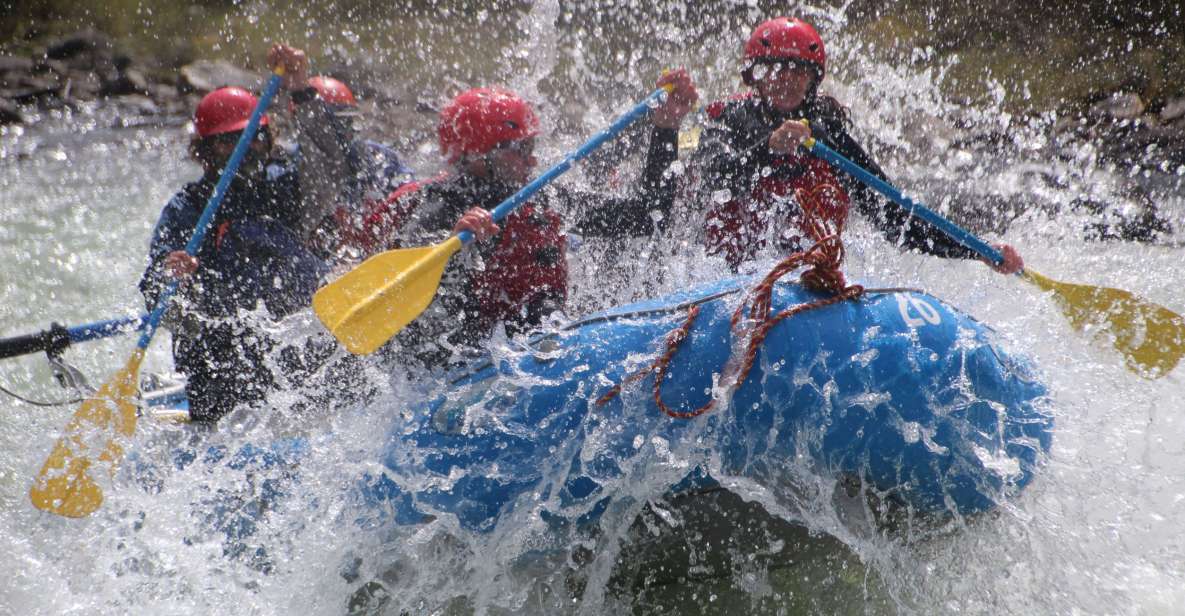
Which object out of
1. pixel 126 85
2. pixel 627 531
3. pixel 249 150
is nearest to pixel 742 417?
pixel 627 531

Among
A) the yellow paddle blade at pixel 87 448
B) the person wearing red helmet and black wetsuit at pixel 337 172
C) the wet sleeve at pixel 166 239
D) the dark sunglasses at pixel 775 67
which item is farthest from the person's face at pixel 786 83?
the yellow paddle blade at pixel 87 448

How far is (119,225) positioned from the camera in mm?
6988

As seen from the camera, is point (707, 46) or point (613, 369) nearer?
point (613, 369)

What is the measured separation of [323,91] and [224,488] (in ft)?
9.18

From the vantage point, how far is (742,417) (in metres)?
2.57

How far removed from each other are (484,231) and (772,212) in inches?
50.3

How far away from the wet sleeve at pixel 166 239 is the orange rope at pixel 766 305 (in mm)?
2099

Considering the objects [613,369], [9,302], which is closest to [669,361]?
[613,369]

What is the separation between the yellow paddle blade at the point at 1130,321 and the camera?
3.07 metres

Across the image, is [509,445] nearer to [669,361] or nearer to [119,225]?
[669,361]

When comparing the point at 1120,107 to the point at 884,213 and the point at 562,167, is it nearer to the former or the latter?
the point at 884,213

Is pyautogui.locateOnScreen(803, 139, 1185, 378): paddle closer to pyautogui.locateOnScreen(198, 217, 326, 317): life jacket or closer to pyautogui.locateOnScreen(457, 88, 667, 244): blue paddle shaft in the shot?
pyautogui.locateOnScreen(457, 88, 667, 244): blue paddle shaft

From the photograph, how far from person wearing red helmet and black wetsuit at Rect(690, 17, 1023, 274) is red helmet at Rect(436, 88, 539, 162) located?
2.71 feet

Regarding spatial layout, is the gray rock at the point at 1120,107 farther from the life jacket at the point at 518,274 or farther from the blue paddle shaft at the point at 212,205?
the blue paddle shaft at the point at 212,205
